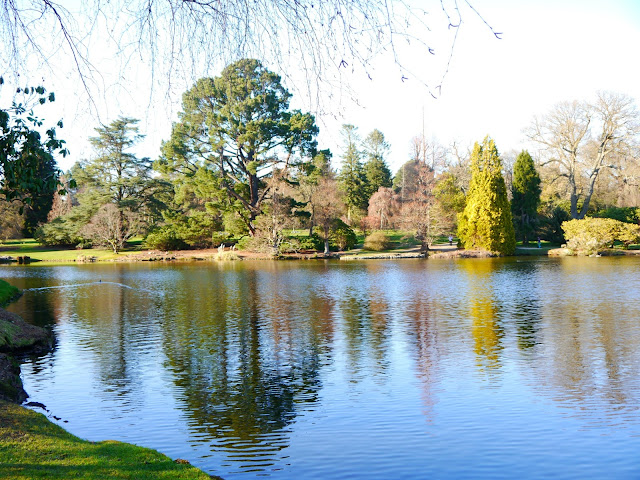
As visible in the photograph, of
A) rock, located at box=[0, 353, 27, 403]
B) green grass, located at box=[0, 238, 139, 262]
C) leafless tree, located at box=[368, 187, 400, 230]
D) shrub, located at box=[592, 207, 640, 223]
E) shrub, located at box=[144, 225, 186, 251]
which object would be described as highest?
leafless tree, located at box=[368, 187, 400, 230]

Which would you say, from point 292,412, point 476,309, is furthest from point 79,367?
point 476,309

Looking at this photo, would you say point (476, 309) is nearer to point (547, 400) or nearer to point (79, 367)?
point (547, 400)

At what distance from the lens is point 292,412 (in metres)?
8.15

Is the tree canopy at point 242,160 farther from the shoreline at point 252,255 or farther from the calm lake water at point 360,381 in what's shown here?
the calm lake water at point 360,381

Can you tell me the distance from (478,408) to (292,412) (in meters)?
2.57

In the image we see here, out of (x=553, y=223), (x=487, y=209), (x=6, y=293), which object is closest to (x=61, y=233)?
(x=6, y=293)

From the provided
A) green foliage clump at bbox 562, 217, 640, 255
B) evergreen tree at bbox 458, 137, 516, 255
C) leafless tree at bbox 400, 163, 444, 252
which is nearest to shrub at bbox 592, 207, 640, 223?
green foliage clump at bbox 562, 217, 640, 255

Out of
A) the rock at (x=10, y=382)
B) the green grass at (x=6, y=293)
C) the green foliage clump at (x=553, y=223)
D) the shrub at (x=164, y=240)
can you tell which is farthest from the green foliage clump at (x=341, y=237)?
the rock at (x=10, y=382)

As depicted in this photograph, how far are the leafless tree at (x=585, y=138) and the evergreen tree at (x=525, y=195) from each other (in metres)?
1.73

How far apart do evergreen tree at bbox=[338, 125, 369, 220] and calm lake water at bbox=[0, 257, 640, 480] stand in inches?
1573

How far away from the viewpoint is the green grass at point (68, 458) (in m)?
5.11

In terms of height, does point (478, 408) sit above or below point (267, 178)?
below

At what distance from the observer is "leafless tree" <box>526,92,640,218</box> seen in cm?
4419

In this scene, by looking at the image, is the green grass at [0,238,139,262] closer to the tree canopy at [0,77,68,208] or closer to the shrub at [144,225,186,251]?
the shrub at [144,225,186,251]
